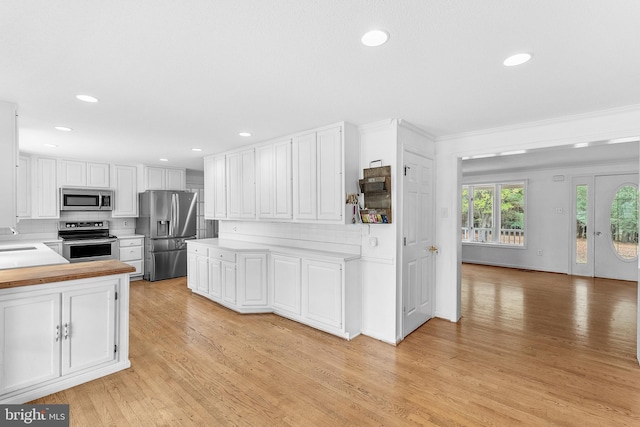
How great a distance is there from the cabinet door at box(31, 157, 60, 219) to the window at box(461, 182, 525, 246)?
29.8 ft

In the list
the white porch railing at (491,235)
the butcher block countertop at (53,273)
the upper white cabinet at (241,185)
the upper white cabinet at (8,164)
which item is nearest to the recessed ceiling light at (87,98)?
the upper white cabinet at (8,164)

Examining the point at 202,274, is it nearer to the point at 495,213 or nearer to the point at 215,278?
the point at 215,278

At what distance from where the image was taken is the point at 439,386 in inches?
102

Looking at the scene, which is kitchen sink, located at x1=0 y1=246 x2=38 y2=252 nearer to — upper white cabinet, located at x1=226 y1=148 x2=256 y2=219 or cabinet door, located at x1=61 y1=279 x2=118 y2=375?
cabinet door, located at x1=61 y1=279 x2=118 y2=375

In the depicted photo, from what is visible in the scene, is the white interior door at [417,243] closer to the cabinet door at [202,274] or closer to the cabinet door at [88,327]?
the cabinet door at [88,327]

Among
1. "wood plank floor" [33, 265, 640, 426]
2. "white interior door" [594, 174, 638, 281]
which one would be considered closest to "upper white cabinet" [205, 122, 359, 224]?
"wood plank floor" [33, 265, 640, 426]

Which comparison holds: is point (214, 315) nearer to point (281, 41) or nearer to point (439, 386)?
point (439, 386)

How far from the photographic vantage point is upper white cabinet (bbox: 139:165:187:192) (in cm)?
652

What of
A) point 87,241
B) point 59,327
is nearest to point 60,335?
point 59,327

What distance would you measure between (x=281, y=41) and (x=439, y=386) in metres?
2.80

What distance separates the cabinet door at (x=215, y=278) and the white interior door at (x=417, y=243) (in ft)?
8.85

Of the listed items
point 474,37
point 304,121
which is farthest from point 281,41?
point 304,121

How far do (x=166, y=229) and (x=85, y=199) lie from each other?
1.49 meters

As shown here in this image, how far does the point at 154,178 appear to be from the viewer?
21.7 ft
